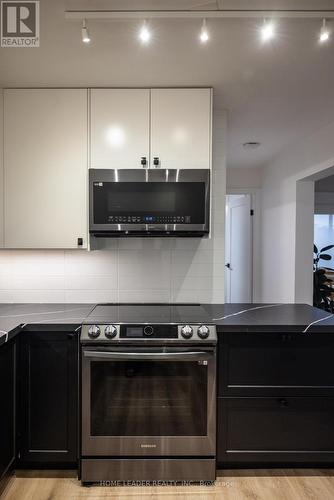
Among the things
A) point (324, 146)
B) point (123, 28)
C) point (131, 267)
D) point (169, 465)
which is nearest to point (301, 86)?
point (324, 146)

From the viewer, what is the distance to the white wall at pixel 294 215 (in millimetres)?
3211

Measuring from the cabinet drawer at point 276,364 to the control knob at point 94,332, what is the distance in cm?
73

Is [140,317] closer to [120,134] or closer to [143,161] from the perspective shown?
[143,161]

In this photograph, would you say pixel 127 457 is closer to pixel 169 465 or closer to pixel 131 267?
pixel 169 465

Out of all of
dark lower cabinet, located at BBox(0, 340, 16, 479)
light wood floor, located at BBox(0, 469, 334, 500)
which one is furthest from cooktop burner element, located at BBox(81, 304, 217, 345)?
light wood floor, located at BBox(0, 469, 334, 500)

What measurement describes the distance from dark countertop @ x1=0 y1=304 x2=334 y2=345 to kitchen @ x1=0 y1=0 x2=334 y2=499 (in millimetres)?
13

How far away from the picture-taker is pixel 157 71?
83.7 inches

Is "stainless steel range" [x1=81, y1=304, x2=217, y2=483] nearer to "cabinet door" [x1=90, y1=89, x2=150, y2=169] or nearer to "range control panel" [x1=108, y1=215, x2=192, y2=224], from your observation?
"range control panel" [x1=108, y1=215, x2=192, y2=224]

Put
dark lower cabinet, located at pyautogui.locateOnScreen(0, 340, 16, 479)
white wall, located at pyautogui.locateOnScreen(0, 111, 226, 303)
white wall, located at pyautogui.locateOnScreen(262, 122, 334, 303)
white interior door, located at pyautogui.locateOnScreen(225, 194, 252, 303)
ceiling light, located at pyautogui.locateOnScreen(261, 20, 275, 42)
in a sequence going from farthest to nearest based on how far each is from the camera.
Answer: white interior door, located at pyautogui.locateOnScreen(225, 194, 252, 303) < white wall, located at pyautogui.locateOnScreen(262, 122, 334, 303) < white wall, located at pyautogui.locateOnScreen(0, 111, 226, 303) < dark lower cabinet, located at pyautogui.locateOnScreen(0, 340, 16, 479) < ceiling light, located at pyautogui.locateOnScreen(261, 20, 275, 42)

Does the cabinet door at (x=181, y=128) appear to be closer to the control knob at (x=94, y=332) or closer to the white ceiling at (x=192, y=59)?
the white ceiling at (x=192, y=59)

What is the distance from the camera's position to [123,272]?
2627 millimetres

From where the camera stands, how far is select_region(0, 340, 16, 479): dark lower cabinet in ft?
5.74

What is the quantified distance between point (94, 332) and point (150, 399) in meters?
0.52

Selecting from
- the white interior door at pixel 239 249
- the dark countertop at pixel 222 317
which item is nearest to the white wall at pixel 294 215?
the white interior door at pixel 239 249
